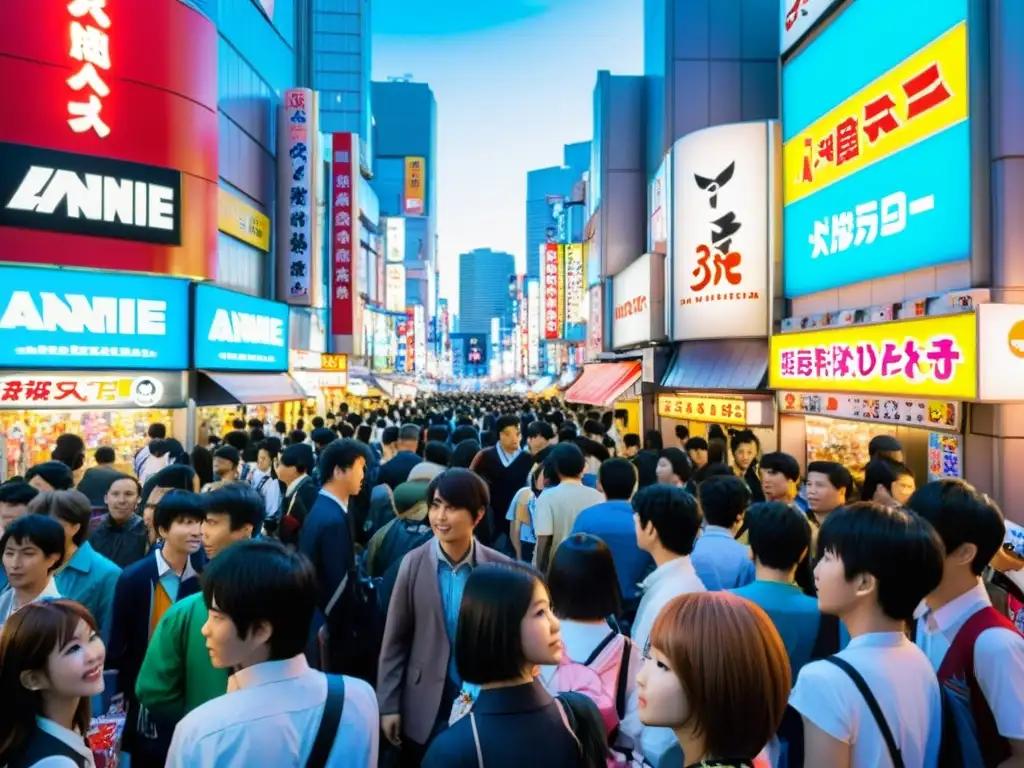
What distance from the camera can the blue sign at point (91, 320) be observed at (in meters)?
12.4

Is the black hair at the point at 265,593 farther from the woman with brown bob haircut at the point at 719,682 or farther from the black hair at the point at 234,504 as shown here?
the black hair at the point at 234,504

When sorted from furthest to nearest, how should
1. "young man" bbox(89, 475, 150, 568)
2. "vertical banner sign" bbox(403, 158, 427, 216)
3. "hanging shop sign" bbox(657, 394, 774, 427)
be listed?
1. "vertical banner sign" bbox(403, 158, 427, 216)
2. "hanging shop sign" bbox(657, 394, 774, 427)
3. "young man" bbox(89, 475, 150, 568)

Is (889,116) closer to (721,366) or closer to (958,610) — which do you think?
(721,366)

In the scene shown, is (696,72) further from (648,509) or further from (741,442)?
(648,509)

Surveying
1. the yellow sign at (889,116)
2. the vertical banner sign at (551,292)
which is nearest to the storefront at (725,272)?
the yellow sign at (889,116)

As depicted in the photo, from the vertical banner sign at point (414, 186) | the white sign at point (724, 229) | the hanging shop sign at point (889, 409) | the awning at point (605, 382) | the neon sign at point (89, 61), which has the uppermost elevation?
the vertical banner sign at point (414, 186)

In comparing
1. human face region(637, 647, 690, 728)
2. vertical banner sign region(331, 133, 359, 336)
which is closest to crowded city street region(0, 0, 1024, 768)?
human face region(637, 647, 690, 728)

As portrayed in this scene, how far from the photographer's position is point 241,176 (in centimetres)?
2036

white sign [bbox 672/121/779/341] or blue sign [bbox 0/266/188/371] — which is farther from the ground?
white sign [bbox 672/121/779/341]

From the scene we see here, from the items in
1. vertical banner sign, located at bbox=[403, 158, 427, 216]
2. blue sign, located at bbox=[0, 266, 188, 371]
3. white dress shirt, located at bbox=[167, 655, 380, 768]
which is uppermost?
vertical banner sign, located at bbox=[403, 158, 427, 216]

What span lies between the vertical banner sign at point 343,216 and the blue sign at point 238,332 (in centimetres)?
737

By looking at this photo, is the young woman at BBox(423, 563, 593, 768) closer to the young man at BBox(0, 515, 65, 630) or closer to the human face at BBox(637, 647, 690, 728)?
the human face at BBox(637, 647, 690, 728)

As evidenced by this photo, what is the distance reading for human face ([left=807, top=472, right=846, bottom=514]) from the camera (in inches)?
208

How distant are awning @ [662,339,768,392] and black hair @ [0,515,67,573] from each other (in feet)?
39.5
